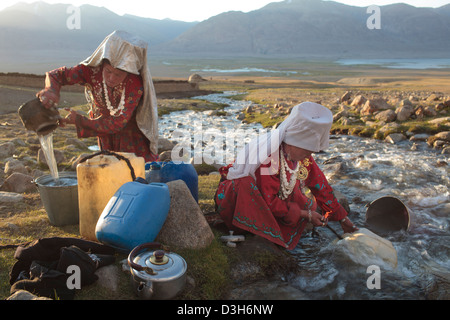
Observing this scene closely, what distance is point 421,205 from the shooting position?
5.76 m

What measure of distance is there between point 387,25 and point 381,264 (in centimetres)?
18150

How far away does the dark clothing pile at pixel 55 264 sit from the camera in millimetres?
2602

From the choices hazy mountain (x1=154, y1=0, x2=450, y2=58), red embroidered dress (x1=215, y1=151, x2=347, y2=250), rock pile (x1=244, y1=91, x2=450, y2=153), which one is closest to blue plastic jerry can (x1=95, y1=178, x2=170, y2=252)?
red embroidered dress (x1=215, y1=151, x2=347, y2=250)

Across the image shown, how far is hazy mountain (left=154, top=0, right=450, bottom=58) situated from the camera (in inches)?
5792

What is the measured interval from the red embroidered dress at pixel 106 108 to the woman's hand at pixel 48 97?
0.13 meters

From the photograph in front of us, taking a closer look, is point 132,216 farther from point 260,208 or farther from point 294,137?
point 294,137

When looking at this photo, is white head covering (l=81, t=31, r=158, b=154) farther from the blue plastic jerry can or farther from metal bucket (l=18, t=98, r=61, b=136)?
the blue plastic jerry can

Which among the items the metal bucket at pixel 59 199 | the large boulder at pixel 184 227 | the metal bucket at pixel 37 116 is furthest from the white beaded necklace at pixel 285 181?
the metal bucket at pixel 37 116

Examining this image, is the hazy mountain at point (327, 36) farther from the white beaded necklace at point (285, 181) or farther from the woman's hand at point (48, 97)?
the woman's hand at point (48, 97)
